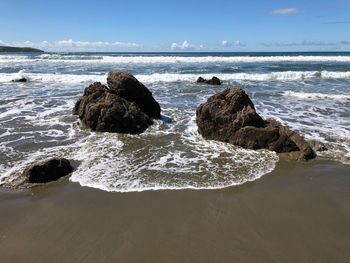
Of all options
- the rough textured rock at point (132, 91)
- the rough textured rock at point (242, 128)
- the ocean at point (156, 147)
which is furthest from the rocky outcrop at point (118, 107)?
the rough textured rock at point (242, 128)

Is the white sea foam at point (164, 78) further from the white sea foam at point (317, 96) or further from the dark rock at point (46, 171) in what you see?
the dark rock at point (46, 171)

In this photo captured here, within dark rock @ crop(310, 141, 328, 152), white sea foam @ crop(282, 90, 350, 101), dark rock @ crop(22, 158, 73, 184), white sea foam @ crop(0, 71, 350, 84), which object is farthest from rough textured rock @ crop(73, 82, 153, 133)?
white sea foam @ crop(0, 71, 350, 84)

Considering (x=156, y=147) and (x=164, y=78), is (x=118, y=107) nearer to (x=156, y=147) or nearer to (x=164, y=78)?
(x=156, y=147)

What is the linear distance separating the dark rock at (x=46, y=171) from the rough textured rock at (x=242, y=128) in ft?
12.7

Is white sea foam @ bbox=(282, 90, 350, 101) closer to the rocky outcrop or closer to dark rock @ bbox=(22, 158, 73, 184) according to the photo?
the rocky outcrop

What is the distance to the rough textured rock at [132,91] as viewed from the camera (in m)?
11.6

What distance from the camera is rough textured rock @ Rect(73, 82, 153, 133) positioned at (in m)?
10.2

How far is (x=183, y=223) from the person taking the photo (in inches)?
205

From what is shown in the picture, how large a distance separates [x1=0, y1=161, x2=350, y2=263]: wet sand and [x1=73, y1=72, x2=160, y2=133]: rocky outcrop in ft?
12.2

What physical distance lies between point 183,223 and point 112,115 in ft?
18.4

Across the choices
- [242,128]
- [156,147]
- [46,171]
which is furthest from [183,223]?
[242,128]

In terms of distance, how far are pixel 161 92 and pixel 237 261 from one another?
1440cm


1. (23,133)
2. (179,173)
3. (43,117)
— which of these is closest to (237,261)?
(179,173)

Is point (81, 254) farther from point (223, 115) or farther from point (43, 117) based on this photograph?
point (43, 117)
